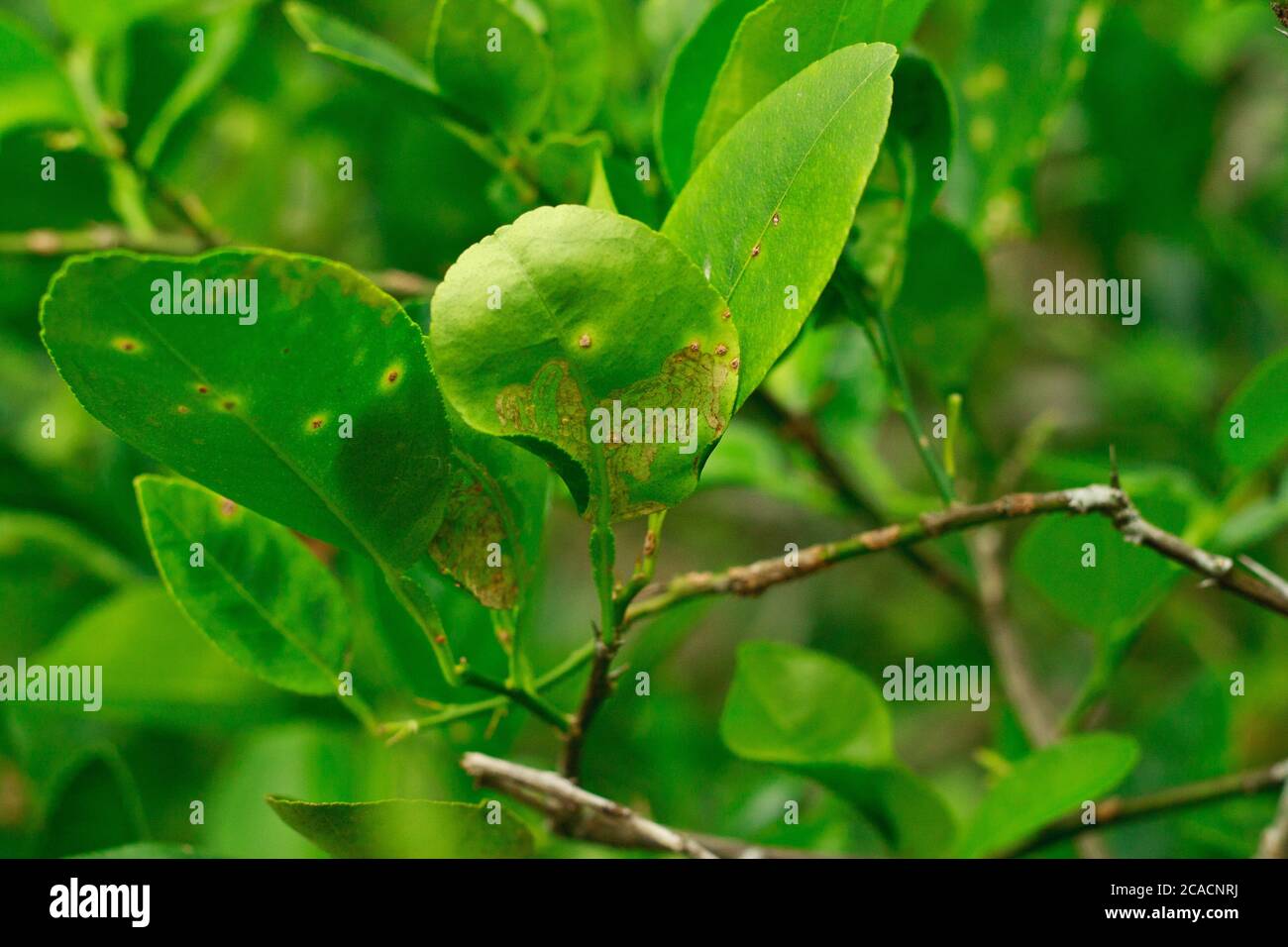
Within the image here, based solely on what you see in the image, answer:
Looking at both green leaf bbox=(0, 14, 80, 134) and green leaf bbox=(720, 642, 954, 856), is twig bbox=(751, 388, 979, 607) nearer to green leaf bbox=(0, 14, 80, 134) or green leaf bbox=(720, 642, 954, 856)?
green leaf bbox=(720, 642, 954, 856)

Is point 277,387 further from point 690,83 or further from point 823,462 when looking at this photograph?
point 823,462

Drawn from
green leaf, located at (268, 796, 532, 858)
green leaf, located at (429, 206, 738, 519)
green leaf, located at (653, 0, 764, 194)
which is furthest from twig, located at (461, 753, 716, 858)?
green leaf, located at (653, 0, 764, 194)

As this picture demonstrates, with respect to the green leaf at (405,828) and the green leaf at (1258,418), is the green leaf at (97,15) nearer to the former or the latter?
the green leaf at (405,828)

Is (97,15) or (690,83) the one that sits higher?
(97,15)

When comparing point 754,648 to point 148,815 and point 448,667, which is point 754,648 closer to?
point 448,667

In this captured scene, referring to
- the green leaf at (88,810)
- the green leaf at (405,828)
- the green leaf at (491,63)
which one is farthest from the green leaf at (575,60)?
the green leaf at (88,810)

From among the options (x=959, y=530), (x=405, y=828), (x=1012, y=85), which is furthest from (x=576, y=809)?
(x=1012, y=85)
